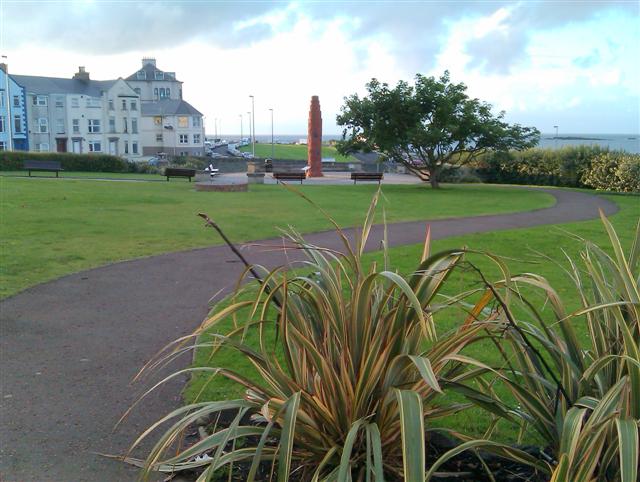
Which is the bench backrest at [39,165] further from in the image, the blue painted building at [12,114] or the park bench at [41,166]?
the blue painted building at [12,114]

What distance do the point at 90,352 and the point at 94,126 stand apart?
90496 mm

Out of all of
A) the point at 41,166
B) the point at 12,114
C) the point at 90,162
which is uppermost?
the point at 12,114

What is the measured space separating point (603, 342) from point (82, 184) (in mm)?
28001

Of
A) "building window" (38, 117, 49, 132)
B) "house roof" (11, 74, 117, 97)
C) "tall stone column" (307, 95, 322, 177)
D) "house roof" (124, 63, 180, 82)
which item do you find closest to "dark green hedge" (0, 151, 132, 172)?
"tall stone column" (307, 95, 322, 177)

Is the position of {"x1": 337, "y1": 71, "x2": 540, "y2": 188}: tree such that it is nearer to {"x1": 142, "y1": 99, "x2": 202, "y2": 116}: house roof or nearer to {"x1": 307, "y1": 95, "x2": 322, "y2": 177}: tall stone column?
{"x1": 307, "y1": 95, "x2": 322, "y2": 177}: tall stone column

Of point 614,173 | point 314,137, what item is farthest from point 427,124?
point 314,137

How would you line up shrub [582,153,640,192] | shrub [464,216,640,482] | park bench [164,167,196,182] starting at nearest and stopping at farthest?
shrub [464,216,640,482] → shrub [582,153,640,192] → park bench [164,167,196,182]

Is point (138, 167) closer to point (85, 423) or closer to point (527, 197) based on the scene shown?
point (527, 197)

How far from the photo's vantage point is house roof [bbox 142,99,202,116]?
11081 centimetres

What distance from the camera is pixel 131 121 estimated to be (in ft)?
312

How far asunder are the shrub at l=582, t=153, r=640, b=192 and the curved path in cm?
2239

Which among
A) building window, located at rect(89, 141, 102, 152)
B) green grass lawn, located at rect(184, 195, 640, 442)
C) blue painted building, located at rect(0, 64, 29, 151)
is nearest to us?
green grass lawn, located at rect(184, 195, 640, 442)

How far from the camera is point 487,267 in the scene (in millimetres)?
9883

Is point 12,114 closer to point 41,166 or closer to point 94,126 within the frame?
point 94,126
